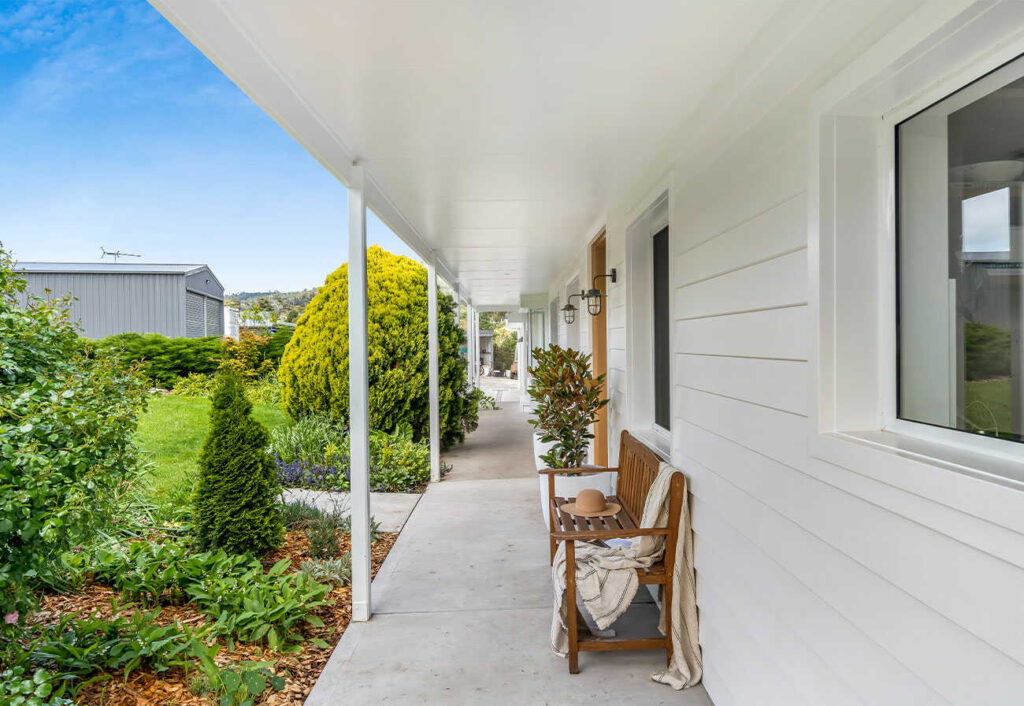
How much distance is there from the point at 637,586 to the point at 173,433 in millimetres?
6279

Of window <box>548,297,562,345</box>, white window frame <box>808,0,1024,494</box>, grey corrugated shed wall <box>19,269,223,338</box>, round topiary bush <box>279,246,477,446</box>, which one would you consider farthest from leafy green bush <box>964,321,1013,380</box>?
grey corrugated shed wall <box>19,269,223,338</box>

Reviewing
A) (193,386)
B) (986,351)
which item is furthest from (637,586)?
(193,386)

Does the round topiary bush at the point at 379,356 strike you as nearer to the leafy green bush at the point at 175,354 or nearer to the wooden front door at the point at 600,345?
the wooden front door at the point at 600,345

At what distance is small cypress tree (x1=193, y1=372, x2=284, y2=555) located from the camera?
343 cm

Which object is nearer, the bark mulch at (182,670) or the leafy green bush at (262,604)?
the bark mulch at (182,670)

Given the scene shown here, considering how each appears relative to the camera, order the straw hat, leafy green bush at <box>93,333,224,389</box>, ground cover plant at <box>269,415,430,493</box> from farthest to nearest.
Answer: leafy green bush at <box>93,333,224,389</box> → ground cover plant at <box>269,415,430,493</box> → the straw hat

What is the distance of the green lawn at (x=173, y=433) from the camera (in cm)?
536

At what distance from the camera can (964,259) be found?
1268 mm

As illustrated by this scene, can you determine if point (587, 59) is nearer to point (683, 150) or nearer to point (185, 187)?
point (683, 150)

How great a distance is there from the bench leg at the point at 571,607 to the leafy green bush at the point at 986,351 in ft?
5.56

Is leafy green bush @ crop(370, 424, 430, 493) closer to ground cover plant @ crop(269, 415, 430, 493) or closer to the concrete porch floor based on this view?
ground cover plant @ crop(269, 415, 430, 493)

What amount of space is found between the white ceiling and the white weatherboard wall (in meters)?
0.33

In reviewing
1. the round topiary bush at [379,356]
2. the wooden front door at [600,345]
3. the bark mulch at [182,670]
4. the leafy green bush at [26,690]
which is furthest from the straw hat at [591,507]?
the round topiary bush at [379,356]

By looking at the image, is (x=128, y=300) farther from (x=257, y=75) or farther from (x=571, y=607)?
(x=571, y=607)
